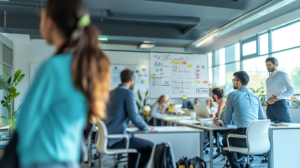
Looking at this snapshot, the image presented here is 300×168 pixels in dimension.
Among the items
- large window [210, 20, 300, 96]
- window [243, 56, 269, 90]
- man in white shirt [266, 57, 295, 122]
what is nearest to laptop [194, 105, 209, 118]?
man in white shirt [266, 57, 295, 122]

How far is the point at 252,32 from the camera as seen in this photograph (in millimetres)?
7199

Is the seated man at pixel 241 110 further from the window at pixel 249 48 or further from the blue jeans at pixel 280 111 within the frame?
the window at pixel 249 48

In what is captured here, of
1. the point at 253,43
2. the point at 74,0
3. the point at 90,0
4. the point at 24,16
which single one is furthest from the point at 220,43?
the point at 74,0

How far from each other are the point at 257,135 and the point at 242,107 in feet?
1.28

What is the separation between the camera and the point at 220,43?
8.86m

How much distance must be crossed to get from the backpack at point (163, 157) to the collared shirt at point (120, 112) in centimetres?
48

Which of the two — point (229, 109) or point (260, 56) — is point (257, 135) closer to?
point (229, 109)

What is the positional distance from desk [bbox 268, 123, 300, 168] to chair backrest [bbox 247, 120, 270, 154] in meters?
0.21

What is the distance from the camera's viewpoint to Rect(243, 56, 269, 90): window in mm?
6902

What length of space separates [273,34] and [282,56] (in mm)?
714

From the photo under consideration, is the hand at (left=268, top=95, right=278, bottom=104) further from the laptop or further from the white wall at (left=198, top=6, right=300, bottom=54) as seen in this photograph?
the white wall at (left=198, top=6, right=300, bottom=54)

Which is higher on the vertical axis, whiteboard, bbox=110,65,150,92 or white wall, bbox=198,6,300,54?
white wall, bbox=198,6,300,54

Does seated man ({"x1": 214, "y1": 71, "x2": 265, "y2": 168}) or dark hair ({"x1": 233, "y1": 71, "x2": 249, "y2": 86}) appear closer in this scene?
seated man ({"x1": 214, "y1": 71, "x2": 265, "y2": 168})

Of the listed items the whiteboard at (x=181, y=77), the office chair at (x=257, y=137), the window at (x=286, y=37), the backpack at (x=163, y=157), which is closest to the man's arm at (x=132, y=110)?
the backpack at (x=163, y=157)
